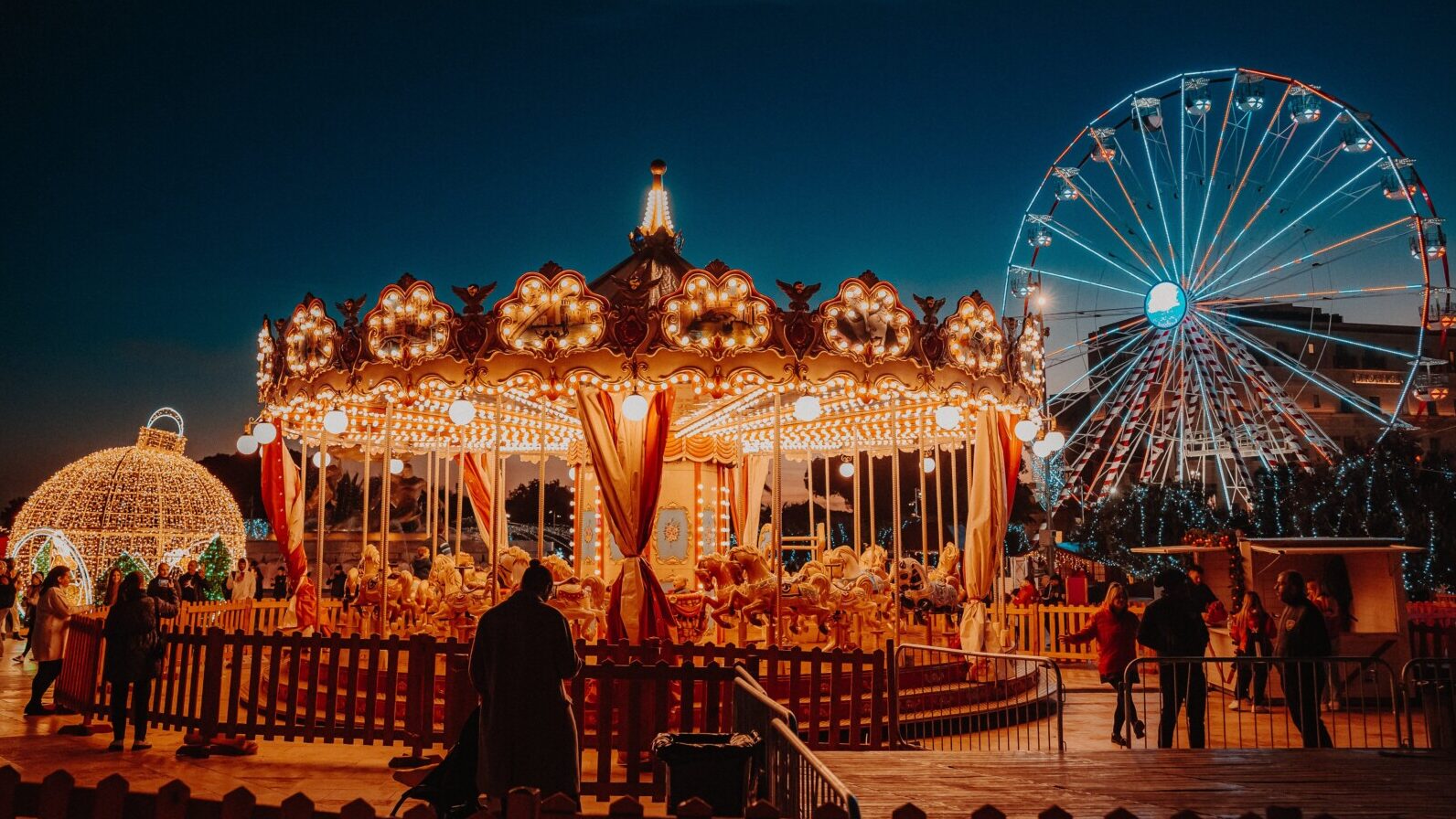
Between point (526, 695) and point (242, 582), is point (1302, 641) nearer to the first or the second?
point (526, 695)

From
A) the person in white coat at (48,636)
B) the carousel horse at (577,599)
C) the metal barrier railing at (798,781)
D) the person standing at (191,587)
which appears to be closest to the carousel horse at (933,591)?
the carousel horse at (577,599)

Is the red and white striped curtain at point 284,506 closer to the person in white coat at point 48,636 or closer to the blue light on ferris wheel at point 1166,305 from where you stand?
the person in white coat at point 48,636

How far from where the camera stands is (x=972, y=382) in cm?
1055

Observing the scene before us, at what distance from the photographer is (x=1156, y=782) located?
15.7 ft

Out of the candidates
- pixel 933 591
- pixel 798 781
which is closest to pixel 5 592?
pixel 933 591

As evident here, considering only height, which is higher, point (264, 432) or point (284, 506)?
point (264, 432)

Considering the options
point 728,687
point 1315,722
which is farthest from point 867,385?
point 1315,722

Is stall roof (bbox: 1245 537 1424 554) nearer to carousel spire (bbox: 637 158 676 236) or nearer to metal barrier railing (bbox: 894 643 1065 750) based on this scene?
metal barrier railing (bbox: 894 643 1065 750)

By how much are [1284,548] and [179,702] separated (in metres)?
10.9

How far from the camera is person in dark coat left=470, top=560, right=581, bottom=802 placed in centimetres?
462

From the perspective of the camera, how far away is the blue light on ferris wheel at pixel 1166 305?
2025 cm

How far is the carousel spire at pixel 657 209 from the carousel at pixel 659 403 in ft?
0.08

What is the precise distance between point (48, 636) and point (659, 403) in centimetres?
615

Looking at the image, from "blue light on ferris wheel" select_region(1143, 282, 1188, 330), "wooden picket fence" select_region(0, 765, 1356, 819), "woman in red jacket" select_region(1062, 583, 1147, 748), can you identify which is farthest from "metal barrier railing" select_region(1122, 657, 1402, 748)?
"blue light on ferris wheel" select_region(1143, 282, 1188, 330)
